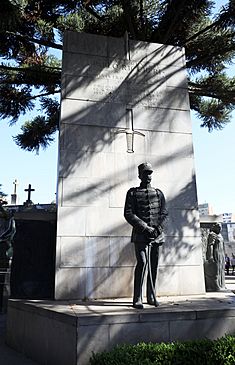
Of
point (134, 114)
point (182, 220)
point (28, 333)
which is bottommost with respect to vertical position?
point (28, 333)

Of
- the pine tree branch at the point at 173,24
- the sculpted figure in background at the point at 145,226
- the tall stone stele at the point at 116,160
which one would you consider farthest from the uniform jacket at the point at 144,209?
the pine tree branch at the point at 173,24

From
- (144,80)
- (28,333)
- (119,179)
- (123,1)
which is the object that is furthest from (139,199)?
(123,1)

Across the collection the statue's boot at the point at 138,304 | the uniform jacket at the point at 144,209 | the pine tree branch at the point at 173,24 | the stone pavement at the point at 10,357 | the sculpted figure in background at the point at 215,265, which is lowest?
the stone pavement at the point at 10,357

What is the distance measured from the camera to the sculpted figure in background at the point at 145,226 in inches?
210

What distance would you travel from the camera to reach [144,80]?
324 inches

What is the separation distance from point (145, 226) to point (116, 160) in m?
2.52

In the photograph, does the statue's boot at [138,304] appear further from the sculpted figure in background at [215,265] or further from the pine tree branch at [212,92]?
the pine tree branch at [212,92]

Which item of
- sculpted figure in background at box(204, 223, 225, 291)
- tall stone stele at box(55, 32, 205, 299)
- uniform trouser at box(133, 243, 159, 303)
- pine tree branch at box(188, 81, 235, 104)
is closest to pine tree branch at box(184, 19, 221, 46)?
pine tree branch at box(188, 81, 235, 104)

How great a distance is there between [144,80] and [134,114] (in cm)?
95

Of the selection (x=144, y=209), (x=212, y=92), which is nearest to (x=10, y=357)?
(x=144, y=209)

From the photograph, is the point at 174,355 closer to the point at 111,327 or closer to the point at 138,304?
the point at 111,327

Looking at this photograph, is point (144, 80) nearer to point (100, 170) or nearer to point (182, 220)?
point (100, 170)

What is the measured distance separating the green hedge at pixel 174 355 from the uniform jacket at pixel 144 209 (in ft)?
5.90

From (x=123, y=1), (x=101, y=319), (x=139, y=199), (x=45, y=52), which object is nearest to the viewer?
(x=101, y=319)
